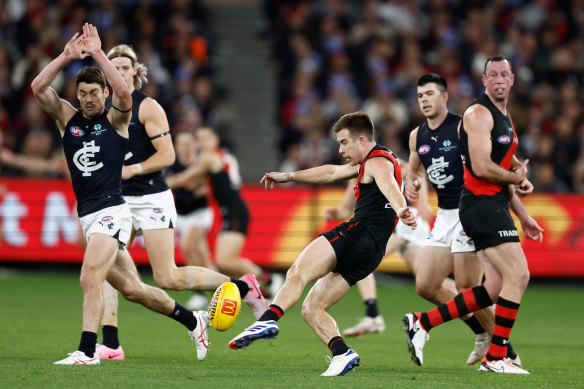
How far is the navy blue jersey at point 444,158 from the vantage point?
923 centimetres

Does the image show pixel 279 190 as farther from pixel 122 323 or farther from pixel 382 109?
pixel 122 323

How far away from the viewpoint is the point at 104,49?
2019cm

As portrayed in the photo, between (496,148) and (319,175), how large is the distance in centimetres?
154

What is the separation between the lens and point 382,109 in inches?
791

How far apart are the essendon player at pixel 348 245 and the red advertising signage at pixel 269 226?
9.53 metres

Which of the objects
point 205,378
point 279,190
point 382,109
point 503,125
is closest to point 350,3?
point 382,109

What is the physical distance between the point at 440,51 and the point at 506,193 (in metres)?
13.5

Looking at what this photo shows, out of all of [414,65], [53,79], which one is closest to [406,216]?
[53,79]

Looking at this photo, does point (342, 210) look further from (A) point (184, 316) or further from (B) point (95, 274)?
(B) point (95, 274)

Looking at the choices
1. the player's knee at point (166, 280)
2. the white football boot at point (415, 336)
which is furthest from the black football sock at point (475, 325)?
the player's knee at point (166, 280)

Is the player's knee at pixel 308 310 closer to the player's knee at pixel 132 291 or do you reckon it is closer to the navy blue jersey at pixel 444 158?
the player's knee at pixel 132 291

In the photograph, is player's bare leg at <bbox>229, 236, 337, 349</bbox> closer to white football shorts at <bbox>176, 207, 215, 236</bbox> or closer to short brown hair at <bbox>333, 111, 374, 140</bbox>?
short brown hair at <bbox>333, 111, 374, 140</bbox>

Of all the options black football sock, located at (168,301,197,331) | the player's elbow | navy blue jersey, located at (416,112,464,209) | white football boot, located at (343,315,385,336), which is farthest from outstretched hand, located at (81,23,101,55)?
white football boot, located at (343,315,385,336)

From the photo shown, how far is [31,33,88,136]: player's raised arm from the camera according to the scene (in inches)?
311
